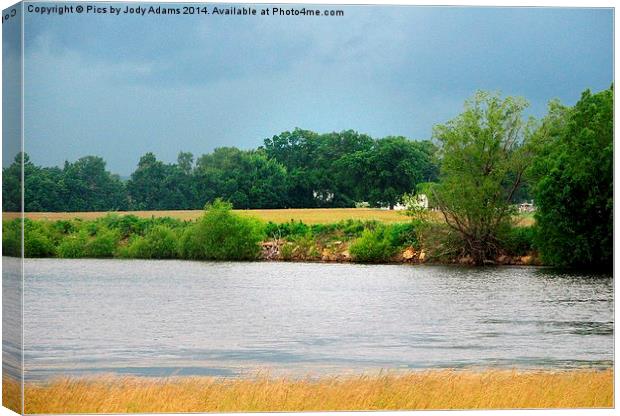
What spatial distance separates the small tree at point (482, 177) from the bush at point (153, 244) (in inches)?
125

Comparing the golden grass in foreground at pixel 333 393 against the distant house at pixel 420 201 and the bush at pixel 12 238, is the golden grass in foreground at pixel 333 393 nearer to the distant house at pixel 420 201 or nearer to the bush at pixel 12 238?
the bush at pixel 12 238

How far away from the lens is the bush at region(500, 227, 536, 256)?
1470cm

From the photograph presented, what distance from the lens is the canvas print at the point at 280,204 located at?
13.0 meters

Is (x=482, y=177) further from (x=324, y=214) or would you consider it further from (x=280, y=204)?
(x=280, y=204)

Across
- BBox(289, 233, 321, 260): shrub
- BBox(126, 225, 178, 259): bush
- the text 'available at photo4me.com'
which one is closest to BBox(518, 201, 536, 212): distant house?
BBox(289, 233, 321, 260): shrub

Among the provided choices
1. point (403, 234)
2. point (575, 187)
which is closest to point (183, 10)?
point (403, 234)

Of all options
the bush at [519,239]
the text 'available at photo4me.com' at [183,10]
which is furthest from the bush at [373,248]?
the text 'available at photo4me.com' at [183,10]

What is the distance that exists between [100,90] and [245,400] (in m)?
3.63

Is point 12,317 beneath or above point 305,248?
beneath

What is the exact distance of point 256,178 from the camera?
1409cm

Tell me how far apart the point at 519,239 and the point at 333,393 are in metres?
3.13

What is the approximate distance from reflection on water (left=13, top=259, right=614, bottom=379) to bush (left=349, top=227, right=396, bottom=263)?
0.49 metres

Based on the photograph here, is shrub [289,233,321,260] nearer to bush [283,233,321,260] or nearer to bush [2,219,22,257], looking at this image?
bush [283,233,321,260]

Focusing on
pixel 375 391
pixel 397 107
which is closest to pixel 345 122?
pixel 397 107
